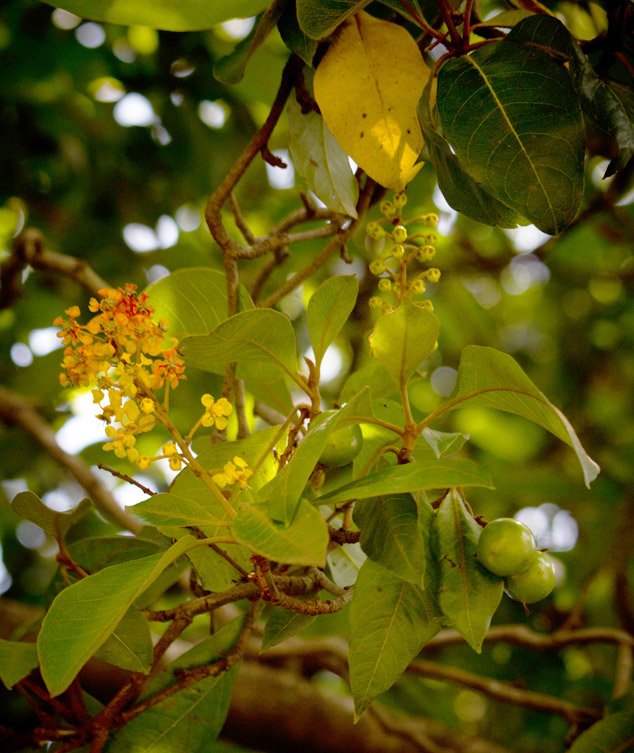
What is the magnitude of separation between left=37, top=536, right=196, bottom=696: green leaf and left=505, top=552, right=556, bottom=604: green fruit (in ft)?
1.26

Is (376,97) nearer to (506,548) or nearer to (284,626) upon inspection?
(506,548)

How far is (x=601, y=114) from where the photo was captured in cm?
88

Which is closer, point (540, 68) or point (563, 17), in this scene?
point (540, 68)

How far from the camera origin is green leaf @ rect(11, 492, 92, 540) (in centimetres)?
89

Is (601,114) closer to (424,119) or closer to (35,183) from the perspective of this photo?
(424,119)

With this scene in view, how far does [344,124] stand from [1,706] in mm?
1430

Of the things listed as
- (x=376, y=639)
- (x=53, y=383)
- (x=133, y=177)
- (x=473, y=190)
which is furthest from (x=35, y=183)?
(x=376, y=639)

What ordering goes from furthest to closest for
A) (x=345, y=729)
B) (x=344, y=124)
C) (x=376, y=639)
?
(x=345, y=729) < (x=344, y=124) < (x=376, y=639)

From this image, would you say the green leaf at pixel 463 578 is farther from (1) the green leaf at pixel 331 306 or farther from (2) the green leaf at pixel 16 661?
(2) the green leaf at pixel 16 661

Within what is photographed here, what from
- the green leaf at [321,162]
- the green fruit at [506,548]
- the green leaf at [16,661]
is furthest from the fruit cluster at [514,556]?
the green leaf at [16,661]

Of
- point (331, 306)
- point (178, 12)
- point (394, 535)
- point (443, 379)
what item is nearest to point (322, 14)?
point (178, 12)

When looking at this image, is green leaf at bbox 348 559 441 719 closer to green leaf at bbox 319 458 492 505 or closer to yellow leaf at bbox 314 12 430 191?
green leaf at bbox 319 458 492 505

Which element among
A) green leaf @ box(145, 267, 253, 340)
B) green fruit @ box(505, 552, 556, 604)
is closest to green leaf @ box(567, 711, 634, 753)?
green fruit @ box(505, 552, 556, 604)

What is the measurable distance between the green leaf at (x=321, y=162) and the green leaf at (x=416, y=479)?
0.43 m
